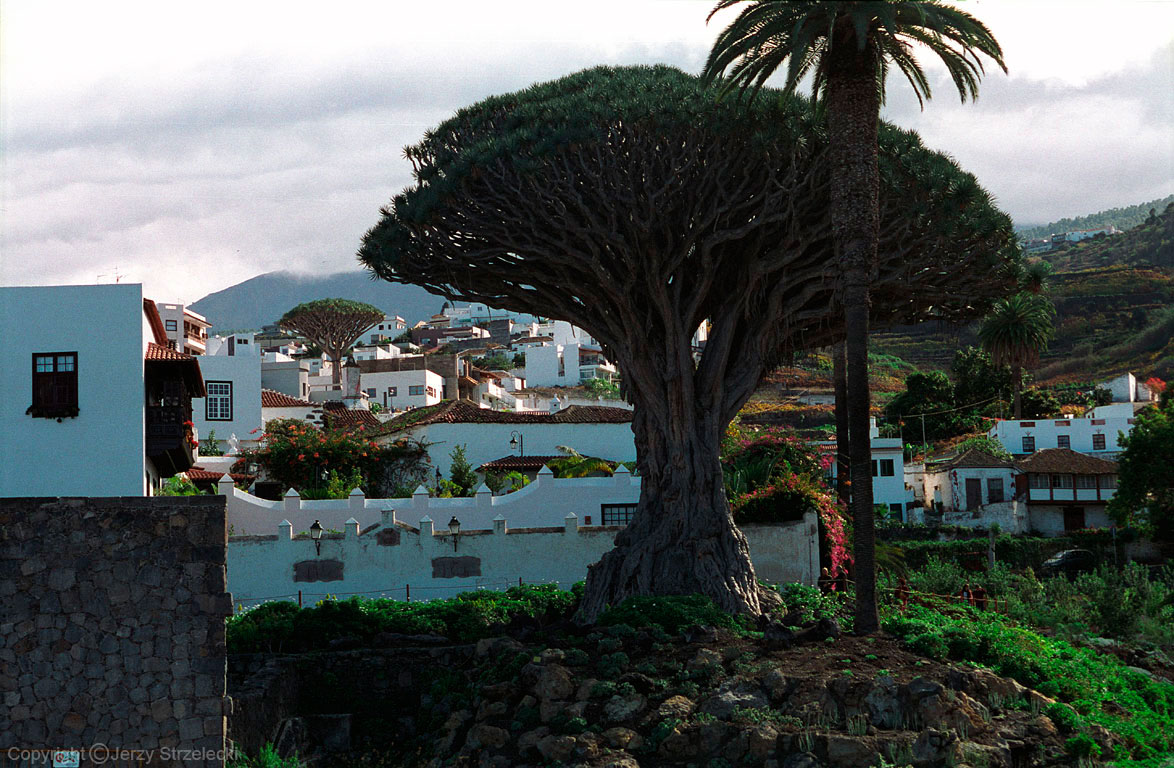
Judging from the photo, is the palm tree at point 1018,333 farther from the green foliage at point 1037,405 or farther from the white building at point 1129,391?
the white building at point 1129,391

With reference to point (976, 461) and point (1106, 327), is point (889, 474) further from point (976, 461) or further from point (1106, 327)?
point (1106, 327)

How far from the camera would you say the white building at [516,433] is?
39969 millimetres

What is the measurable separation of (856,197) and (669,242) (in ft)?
12.5

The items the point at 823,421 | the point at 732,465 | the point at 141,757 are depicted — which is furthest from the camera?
the point at 823,421

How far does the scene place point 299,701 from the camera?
20.9m

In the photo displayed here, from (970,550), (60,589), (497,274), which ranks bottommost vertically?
(970,550)

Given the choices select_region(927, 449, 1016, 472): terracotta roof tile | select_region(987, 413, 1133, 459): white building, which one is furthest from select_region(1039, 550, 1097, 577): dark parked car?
select_region(987, 413, 1133, 459): white building

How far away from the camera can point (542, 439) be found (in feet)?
134

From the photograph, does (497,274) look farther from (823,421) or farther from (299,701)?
(823,421)

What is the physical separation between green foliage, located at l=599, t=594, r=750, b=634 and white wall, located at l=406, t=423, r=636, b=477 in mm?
20065

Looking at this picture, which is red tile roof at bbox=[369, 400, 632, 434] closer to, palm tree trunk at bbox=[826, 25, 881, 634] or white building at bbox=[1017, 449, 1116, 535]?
palm tree trunk at bbox=[826, 25, 881, 634]

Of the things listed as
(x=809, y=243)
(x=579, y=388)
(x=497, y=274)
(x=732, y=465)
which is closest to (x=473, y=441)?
(x=732, y=465)

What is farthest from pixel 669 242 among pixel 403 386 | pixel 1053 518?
pixel 403 386

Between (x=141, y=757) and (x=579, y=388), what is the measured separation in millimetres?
55895
